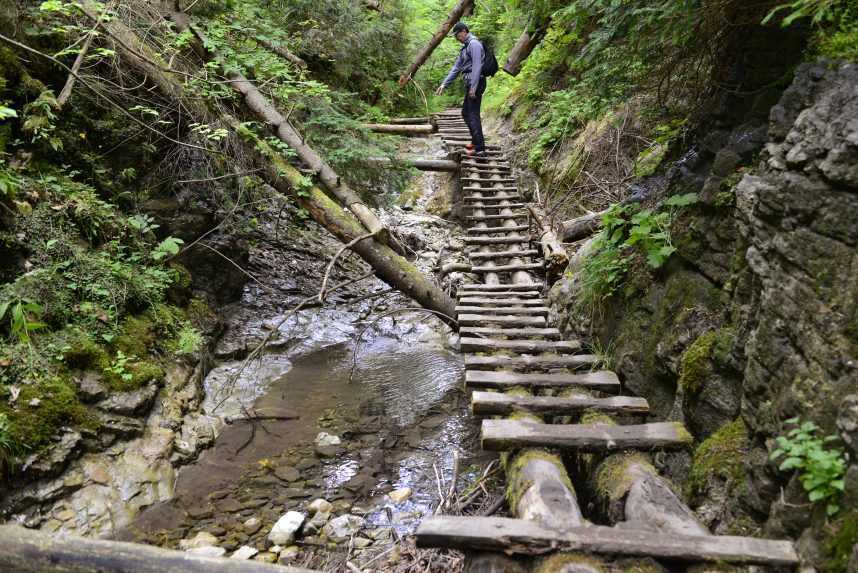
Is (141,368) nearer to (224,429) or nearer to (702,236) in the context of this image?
(224,429)

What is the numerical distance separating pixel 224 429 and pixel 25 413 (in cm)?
172

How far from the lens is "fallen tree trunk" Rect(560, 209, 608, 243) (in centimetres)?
704

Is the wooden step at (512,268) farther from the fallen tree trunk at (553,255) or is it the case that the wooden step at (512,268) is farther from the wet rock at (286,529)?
the wet rock at (286,529)

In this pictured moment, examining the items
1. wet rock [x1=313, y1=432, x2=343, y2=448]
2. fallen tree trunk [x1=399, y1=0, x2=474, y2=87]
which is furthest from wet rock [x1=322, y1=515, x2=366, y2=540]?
fallen tree trunk [x1=399, y1=0, x2=474, y2=87]

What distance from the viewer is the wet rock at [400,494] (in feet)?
13.9

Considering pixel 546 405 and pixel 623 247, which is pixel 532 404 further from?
pixel 623 247

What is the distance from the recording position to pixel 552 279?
7.08 m

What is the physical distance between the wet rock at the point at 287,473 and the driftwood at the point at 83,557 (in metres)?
2.16

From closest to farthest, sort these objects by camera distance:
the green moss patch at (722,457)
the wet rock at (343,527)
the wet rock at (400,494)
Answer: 1. the green moss patch at (722,457)
2. the wet rock at (343,527)
3. the wet rock at (400,494)

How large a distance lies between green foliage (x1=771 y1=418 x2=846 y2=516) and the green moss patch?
1.58 ft

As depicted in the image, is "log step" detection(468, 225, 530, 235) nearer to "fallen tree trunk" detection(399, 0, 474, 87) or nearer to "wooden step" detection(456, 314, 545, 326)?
"wooden step" detection(456, 314, 545, 326)

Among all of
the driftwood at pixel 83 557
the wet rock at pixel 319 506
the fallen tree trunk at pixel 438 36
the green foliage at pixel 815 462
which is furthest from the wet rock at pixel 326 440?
the fallen tree trunk at pixel 438 36

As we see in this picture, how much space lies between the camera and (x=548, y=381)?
4078 mm

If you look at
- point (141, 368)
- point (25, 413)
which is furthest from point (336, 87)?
point (25, 413)
